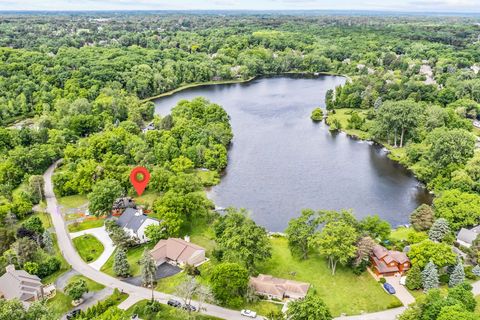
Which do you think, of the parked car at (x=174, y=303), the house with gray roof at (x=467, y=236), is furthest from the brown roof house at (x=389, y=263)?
the parked car at (x=174, y=303)

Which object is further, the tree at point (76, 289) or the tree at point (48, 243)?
the tree at point (48, 243)

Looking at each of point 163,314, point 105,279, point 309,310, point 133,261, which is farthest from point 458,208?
point 105,279

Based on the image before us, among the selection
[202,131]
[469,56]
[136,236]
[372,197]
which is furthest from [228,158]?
[469,56]

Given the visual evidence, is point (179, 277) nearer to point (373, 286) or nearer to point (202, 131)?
point (373, 286)

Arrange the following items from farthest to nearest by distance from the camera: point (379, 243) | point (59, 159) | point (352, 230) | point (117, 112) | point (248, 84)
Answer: point (248, 84) < point (117, 112) < point (59, 159) < point (379, 243) < point (352, 230)

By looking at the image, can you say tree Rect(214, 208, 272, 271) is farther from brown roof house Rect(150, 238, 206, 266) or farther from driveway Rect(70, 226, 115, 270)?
driveway Rect(70, 226, 115, 270)

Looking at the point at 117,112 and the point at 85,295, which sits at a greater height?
the point at 117,112

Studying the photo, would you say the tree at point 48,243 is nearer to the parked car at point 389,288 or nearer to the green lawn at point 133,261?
the green lawn at point 133,261

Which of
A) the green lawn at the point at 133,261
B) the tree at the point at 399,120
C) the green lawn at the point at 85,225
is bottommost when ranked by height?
the green lawn at the point at 133,261
